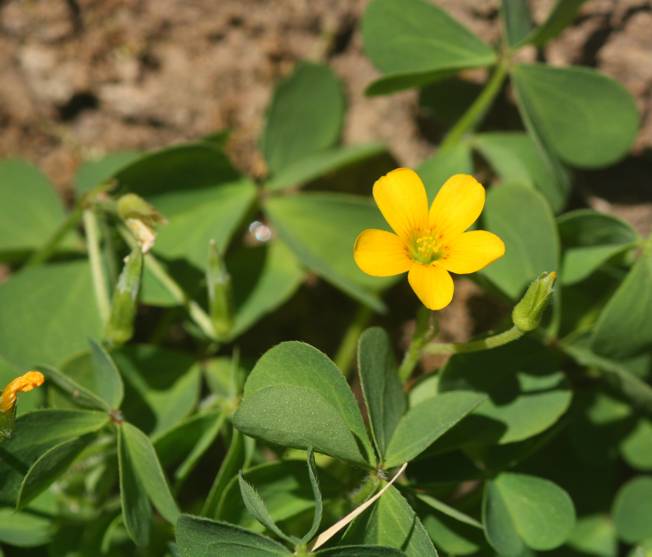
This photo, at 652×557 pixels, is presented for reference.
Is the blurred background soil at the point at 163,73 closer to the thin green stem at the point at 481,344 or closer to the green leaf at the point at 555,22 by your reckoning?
the green leaf at the point at 555,22

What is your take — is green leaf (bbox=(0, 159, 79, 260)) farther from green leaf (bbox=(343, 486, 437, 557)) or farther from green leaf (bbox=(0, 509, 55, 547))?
green leaf (bbox=(343, 486, 437, 557))

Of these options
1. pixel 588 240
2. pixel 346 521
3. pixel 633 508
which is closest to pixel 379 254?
pixel 346 521

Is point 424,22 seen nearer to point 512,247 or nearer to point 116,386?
point 512,247

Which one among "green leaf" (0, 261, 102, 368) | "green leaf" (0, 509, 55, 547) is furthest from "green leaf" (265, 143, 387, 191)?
"green leaf" (0, 509, 55, 547)

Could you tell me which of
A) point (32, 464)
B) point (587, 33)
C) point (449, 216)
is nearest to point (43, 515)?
point (32, 464)

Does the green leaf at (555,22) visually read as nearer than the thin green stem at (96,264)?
Yes

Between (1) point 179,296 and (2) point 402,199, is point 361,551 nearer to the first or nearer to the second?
(2) point 402,199

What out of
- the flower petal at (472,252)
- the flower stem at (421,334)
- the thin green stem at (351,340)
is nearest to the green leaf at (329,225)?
the thin green stem at (351,340)
